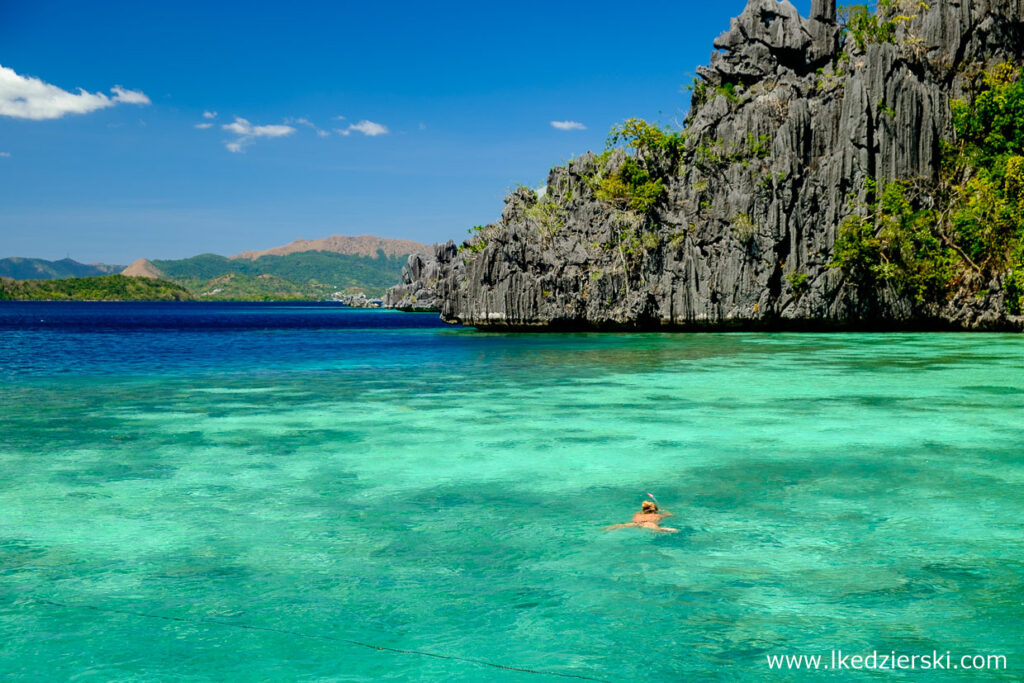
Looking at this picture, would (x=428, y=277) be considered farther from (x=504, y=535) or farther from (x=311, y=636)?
(x=311, y=636)

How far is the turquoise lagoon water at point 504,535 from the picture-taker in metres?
6.17

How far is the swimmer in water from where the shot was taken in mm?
9148

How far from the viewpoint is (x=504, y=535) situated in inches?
360

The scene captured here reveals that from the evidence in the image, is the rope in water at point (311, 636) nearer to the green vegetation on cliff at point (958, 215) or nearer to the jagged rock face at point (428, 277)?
the green vegetation on cliff at point (958, 215)

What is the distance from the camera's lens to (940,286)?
50.1m

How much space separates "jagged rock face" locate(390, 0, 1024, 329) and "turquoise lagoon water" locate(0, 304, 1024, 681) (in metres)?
32.2

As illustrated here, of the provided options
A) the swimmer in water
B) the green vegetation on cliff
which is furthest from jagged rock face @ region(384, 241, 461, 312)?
the swimmer in water

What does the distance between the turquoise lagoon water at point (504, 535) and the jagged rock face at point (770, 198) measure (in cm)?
3225

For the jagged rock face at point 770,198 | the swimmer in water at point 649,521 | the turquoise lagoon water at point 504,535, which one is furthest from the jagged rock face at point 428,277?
the swimmer in water at point 649,521

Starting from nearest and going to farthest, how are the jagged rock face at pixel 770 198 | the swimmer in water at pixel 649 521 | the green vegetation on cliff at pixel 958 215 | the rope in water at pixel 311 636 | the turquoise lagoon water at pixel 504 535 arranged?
1. the rope in water at pixel 311 636
2. the turquoise lagoon water at pixel 504 535
3. the swimmer in water at pixel 649 521
4. the green vegetation on cliff at pixel 958 215
5. the jagged rock face at pixel 770 198

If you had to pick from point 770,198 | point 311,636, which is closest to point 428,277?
point 770,198

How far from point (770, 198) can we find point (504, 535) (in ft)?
160

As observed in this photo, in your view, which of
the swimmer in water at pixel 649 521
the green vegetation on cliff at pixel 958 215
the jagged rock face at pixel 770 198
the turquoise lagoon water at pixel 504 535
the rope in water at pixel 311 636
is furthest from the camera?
the jagged rock face at pixel 770 198

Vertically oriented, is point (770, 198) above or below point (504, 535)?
above
